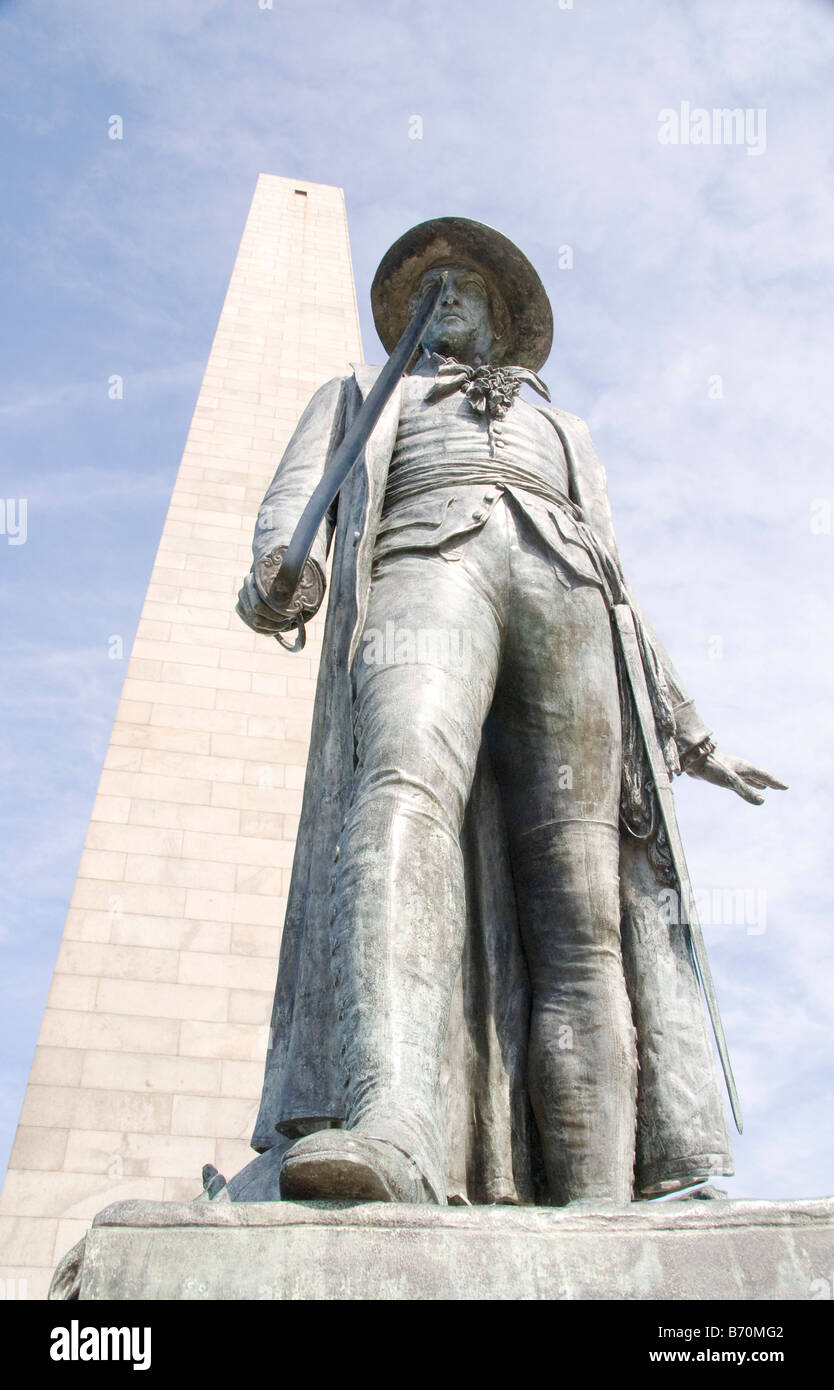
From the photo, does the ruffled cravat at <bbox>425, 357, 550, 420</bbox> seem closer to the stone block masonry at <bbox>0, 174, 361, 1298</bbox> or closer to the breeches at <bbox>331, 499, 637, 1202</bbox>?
the breeches at <bbox>331, 499, 637, 1202</bbox>

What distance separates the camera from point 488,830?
3.60 m

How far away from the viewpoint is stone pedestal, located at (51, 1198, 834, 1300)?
1.75m

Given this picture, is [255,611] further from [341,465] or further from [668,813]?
[668,813]

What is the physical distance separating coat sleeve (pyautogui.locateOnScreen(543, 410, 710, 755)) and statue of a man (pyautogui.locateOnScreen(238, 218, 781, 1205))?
0.01 m

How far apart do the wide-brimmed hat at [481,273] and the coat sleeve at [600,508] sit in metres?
0.51

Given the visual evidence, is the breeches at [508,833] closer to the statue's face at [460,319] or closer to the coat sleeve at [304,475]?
the coat sleeve at [304,475]

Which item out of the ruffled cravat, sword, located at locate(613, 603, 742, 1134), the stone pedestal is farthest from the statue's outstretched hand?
the stone pedestal

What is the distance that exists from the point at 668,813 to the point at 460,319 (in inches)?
83.0

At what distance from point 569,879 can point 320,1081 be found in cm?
87

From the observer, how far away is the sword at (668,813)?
3.27 metres

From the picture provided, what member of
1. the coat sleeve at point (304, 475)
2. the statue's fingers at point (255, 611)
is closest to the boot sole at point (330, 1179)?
the statue's fingers at point (255, 611)

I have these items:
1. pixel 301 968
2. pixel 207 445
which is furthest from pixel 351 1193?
pixel 207 445

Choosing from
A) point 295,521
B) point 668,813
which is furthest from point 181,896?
point 668,813

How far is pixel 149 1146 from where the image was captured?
7195 millimetres
